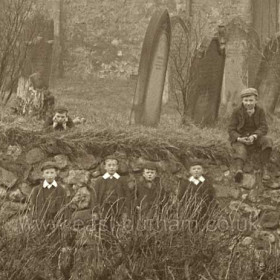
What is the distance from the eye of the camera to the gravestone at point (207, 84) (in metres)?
11.6

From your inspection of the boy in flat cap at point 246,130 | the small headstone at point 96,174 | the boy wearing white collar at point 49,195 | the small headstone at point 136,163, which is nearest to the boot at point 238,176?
the boy in flat cap at point 246,130

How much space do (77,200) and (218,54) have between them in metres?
4.77

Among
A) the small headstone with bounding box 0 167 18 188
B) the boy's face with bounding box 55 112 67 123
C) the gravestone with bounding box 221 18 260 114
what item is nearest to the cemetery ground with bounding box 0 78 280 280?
the small headstone with bounding box 0 167 18 188

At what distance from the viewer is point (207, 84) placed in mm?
11695

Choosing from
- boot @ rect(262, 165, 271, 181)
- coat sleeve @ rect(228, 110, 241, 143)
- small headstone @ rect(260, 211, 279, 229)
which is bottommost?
small headstone @ rect(260, 211, 279, 229)

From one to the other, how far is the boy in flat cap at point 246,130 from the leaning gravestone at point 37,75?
322cm

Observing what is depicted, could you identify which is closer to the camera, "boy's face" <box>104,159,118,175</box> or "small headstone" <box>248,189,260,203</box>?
"boy's face" <box>104,159,118,175</box>

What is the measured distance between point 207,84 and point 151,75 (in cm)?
145

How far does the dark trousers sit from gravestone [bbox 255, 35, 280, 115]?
3561mm

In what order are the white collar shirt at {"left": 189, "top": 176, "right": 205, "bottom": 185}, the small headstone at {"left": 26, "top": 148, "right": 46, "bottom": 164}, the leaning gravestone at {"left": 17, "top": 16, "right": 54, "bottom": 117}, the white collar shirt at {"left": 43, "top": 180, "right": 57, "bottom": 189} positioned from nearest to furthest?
the white collar shirt at {"left": 43, "top": 180, "right": 57, "bottom": 189} < the white collar shirt at {"left": 189, "top": 176, "right": 205, "bottom": 185} < the small headstone at {"left": 26, "top": 148, "right": 46, "bottom": 164} < the leaning gravestone at {"left": 17, "top": 16, "right": 54, "bottom": 117}

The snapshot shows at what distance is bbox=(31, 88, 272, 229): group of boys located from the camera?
22.2 feet

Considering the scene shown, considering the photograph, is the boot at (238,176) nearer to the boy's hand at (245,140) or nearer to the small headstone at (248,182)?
the small headstone at (248,182)

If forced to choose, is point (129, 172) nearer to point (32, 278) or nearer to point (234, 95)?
point (32, 278)

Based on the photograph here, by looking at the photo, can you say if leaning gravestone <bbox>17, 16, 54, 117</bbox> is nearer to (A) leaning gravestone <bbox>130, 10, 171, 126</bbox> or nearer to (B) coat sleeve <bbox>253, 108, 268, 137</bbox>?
(A) leaning gravestone <bbox>130, 10, 171, 126</bbox>
